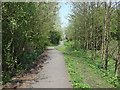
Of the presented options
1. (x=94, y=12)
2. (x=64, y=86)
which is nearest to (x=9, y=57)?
(x=64, y=86)

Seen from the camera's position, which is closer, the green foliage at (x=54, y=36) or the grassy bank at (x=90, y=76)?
the grassy bank at (x=90, y=76)

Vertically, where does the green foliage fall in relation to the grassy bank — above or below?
above

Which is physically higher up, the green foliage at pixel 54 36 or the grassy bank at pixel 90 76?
the green foliage at pixel 54 36

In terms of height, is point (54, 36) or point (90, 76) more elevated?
point (54, 36)

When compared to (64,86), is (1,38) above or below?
above

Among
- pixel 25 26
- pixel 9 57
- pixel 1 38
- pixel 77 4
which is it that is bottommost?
pixel 9 57

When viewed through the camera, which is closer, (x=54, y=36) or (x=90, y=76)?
(x=90, y=76)

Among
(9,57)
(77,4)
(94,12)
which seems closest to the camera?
(9,57)

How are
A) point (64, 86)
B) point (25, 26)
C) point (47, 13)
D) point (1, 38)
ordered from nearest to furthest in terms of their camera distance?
point (64, 86), point (1, 38), point (25, 26), point (47, 13)

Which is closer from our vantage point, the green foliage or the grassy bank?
the grassy bank

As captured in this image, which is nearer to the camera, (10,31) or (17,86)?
(17,86)

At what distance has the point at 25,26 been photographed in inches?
351

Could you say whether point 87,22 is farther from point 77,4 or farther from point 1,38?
point 1,38

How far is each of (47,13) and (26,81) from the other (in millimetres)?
9468
